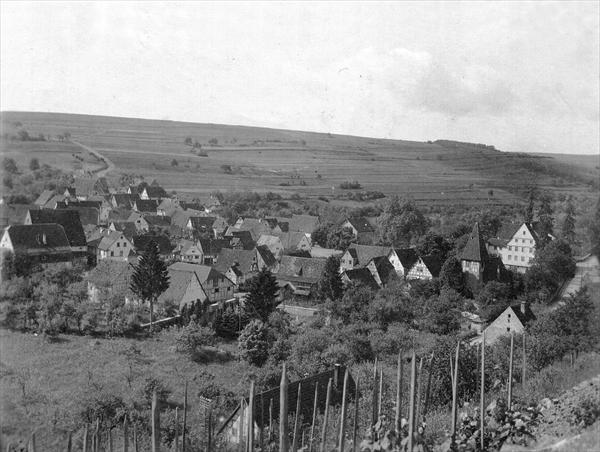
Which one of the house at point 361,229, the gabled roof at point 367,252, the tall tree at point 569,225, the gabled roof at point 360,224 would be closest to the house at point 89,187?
the house at point 361,229

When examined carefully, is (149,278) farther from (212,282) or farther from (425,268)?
(425,268)

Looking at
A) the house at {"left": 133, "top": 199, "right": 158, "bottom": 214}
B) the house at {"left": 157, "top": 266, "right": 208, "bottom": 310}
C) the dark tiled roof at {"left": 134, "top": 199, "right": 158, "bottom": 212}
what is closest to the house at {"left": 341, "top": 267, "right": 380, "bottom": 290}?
the house at {"left": 157, "top": 266, "right": 208, "bottom": 310}

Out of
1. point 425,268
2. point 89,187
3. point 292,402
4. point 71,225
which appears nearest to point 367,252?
point 425,268

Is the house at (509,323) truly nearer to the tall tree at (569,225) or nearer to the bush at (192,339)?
the tall tree at (569,225)

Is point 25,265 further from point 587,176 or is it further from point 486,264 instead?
point 587,176

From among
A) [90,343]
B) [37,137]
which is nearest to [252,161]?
[37,137]

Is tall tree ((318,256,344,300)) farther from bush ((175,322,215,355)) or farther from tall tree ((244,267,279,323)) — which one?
bush ((175,322,215,355))
